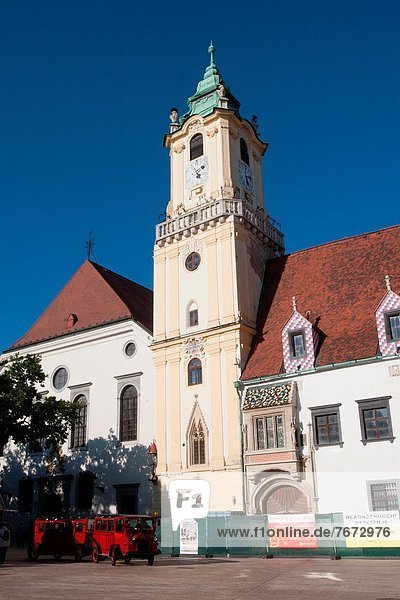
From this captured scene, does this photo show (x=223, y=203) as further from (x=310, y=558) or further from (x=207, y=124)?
(x=310, y=558)

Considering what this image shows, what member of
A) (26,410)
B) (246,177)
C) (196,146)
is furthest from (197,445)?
(196,146)

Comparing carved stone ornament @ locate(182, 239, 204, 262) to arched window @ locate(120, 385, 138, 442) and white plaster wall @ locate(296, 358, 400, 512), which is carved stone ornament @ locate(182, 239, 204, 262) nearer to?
arched window @ locate(120, 385, 138, 442)

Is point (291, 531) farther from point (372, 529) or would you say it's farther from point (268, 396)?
point (268, 396)

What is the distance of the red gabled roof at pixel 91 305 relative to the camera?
121 feet

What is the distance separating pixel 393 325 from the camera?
84.4 feet

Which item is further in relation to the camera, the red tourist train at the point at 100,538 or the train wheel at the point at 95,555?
the train wheel at the point at 95,555

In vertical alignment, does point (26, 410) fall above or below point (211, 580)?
above

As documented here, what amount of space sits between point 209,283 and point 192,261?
210 cm

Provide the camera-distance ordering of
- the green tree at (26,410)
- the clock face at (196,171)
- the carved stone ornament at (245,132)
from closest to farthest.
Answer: the green tree at (26,410)
the clock face at (196,171)
the carved stone ornament at (245,132)

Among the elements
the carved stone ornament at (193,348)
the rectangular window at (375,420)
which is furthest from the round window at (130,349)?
the rectangular window at (375,420)

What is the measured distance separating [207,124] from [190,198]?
4543mm

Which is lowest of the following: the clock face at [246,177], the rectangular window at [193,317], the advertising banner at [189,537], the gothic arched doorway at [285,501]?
the advertising banner at [189,537]

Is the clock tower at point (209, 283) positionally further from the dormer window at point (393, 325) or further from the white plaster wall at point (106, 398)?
the dormer window at point (393, 325)

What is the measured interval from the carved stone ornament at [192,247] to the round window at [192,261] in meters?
0.19
